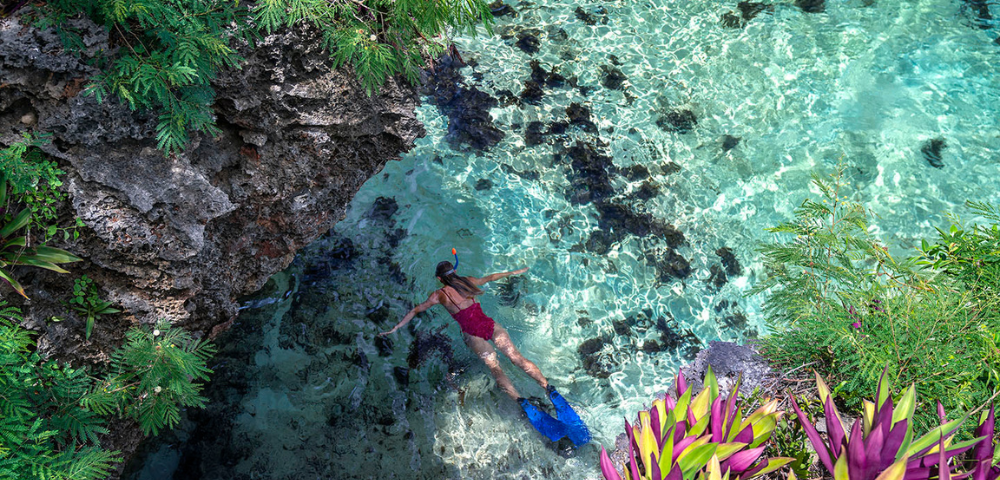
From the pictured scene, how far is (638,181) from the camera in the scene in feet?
30.0

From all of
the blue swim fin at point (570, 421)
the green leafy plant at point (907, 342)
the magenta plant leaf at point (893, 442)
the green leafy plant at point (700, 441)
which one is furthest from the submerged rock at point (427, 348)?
the magenta plant leaf at point (893, 442)

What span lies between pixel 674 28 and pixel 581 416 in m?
7.81

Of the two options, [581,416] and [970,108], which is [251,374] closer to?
[581,416]

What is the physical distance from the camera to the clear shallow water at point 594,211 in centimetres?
681

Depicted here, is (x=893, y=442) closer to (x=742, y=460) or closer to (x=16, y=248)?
(x=742, y=460)

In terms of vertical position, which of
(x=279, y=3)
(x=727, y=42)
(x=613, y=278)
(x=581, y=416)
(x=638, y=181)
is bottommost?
(x=581, y=416)

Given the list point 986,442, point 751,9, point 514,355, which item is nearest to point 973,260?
point 986,442

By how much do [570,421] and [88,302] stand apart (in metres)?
5.16

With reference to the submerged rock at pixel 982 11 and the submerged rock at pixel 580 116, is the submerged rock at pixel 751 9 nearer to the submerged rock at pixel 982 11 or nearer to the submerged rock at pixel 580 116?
the submerged rock at pixel 982 11

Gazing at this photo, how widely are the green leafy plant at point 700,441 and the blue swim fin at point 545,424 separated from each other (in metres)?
2.84

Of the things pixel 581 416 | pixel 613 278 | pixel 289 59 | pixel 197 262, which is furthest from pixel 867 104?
pixel 197 262

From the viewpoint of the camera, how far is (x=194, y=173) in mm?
4602

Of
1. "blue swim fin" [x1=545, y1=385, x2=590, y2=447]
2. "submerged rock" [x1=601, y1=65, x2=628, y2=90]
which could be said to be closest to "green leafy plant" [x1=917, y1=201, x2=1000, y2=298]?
"blue swim fin" [x1=545, y1=385, x2=590, y2=447]

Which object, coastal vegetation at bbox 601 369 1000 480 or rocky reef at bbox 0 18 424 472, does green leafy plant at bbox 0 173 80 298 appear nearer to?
rocky reef at bbox 0 18 424 472
